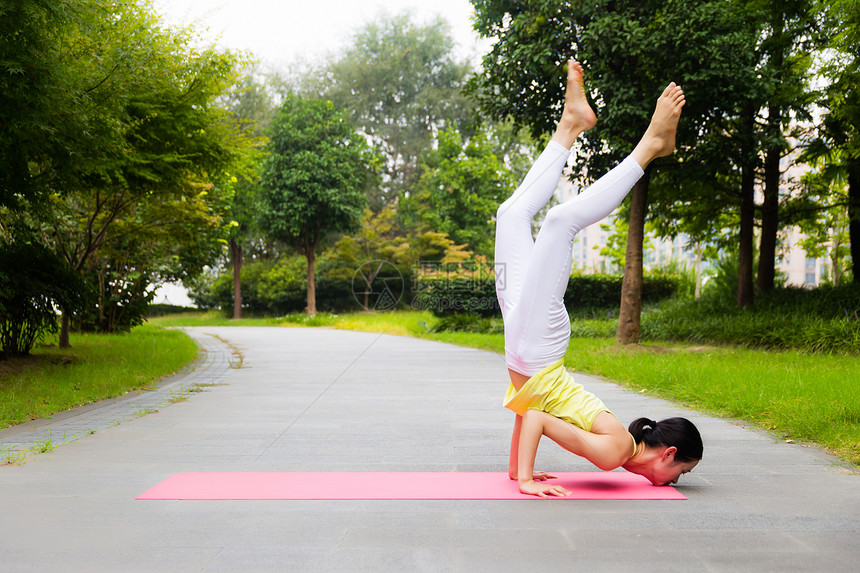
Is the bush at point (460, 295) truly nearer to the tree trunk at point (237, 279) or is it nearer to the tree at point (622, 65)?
the tree at point (622, 65)

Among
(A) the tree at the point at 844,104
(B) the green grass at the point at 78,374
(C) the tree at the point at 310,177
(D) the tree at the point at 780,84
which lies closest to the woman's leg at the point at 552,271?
(B) the green grass at the point at 78,374

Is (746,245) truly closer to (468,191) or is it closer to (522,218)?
(522,218)

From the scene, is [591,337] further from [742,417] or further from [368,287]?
[368,287]

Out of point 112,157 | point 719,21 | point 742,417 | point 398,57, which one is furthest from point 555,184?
point 398,57

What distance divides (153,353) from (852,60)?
12.1 metres

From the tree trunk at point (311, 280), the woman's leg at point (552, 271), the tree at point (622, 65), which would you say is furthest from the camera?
the tree trunk at point (311, 280)

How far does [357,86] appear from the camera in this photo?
38125mm

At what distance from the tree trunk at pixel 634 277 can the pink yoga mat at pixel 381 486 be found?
27.4 ft

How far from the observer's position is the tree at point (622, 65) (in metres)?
10.7

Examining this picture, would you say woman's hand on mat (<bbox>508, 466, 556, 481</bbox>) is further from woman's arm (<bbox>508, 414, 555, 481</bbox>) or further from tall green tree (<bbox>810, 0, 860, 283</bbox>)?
tall green tree (<bbox>810, 0, 860, 283</bbox>)

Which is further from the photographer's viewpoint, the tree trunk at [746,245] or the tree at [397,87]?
the tree at [397,87]

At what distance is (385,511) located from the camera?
340 cm

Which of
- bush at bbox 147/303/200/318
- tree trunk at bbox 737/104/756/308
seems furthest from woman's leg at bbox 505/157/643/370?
bush at bbox 147/303/200/318

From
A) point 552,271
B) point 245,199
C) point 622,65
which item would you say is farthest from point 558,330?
point 245,199
